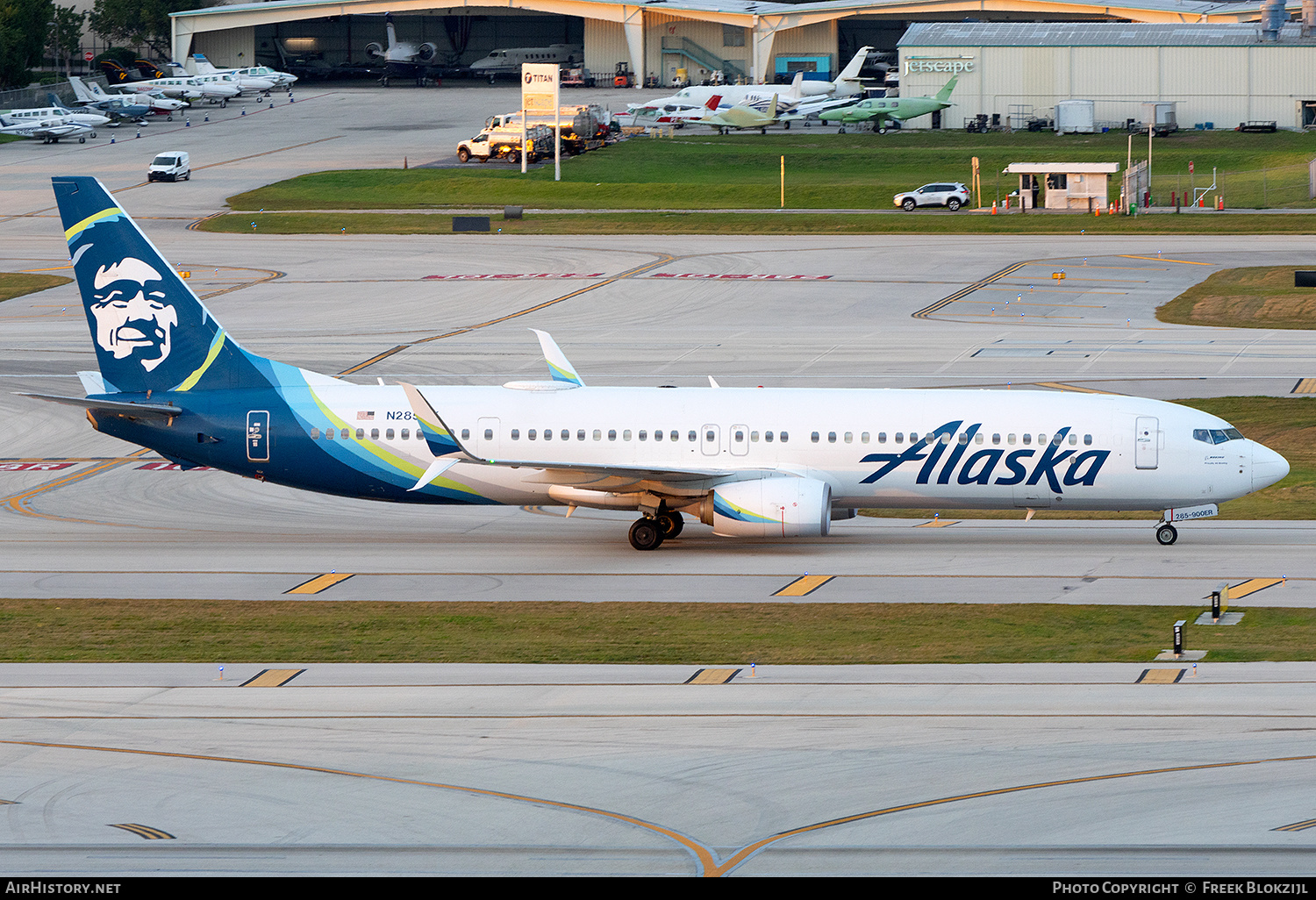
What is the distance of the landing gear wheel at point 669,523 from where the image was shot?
126ft

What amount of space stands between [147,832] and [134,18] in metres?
177

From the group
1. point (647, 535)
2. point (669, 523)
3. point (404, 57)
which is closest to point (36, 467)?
point (647, 535)

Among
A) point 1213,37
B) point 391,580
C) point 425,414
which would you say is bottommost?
point 391,580

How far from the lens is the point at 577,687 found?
27.7m

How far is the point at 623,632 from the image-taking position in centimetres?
3117

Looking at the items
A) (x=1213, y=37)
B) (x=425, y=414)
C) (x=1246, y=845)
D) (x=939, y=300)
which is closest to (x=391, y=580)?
(x=425, y=414)

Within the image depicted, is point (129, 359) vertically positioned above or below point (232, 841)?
above

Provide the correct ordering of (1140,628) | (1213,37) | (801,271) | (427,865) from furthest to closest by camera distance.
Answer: (1213,37)
(801,271)
(1140,628)
(427,865)

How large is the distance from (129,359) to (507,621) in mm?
13455

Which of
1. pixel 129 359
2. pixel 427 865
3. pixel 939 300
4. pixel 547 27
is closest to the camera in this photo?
pixel 427 865

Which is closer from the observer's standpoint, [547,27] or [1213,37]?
[1213,37]

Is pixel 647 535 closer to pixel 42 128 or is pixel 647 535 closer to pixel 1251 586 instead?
pixel 1251 586

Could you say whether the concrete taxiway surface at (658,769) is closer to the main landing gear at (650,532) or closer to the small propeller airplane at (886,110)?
the main landing gear at (650,532)

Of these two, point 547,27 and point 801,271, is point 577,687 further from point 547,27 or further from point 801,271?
point 547,27
